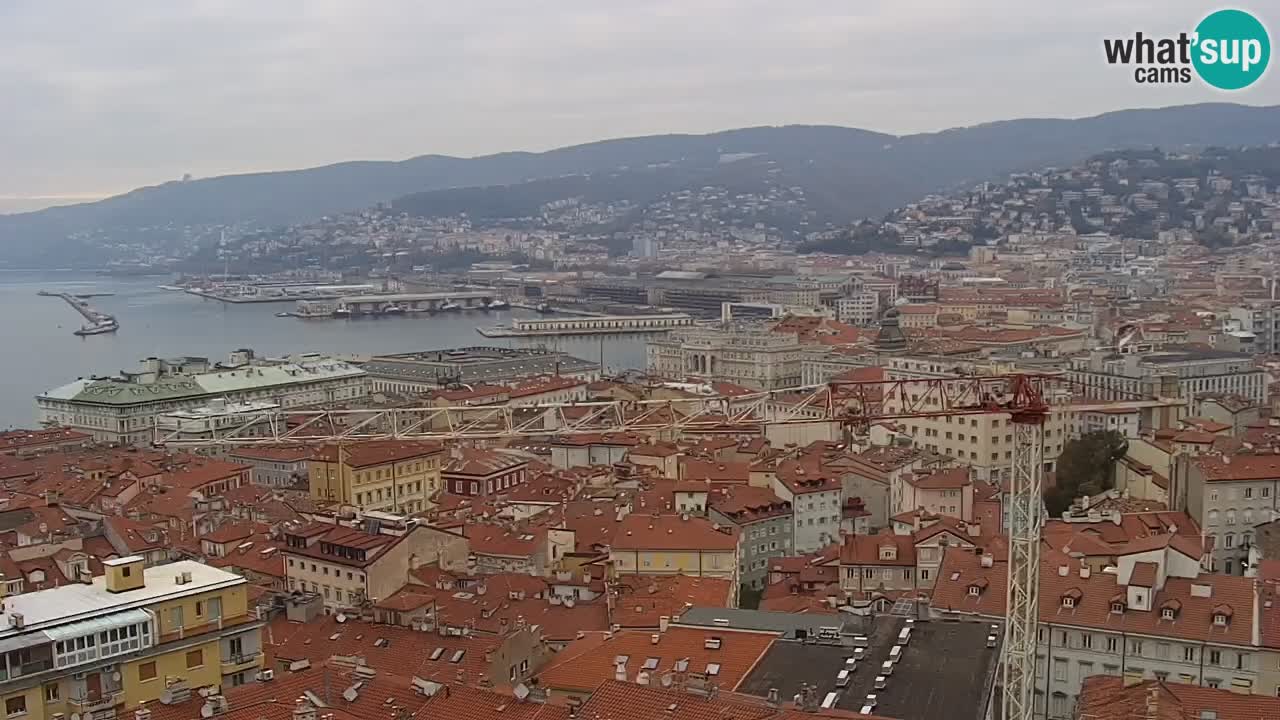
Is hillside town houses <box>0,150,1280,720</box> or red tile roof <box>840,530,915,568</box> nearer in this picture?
hillside town houses <box>0,150,1280,720</box>

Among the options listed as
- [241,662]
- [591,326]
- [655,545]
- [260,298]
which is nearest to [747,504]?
[655,545]

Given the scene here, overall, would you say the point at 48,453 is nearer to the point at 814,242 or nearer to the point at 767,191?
the point at 814,242

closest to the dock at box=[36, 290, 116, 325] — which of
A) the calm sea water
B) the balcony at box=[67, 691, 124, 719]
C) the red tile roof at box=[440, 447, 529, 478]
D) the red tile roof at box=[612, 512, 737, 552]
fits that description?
the calm sea water

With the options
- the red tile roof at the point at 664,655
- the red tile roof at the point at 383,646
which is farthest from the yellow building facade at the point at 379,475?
the red tile roof at the point at 664,655

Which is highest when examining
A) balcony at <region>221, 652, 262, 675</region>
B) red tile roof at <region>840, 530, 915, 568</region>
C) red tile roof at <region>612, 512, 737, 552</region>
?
balcony at <region>221, 652, 262, 675</region>

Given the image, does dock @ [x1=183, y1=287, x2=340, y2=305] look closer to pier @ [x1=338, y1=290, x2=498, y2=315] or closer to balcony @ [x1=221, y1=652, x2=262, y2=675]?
pier @ [x1=338, y1=290, x2=498, y2=315]

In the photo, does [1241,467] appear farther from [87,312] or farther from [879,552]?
[87,312]

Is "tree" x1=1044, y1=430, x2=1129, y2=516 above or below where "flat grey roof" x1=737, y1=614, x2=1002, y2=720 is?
below
